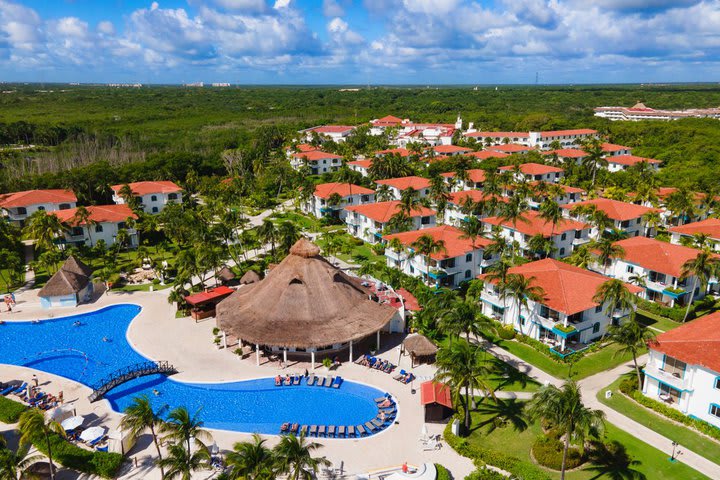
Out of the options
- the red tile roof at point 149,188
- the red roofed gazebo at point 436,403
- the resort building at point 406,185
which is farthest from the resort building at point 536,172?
the red roofed gazebo at point 436,403

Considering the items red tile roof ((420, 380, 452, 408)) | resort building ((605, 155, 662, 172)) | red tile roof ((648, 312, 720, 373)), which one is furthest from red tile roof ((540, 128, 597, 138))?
red tile roof ((420, 380, 452, 408))

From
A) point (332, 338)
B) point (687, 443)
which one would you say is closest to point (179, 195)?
point (332, 338)

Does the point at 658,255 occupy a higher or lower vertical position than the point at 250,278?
higher

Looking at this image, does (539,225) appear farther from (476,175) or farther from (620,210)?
(476,175)

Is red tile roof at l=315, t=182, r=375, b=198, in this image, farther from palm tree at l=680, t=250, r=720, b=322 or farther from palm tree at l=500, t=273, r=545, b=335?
palm tree at l=680, t=250, r=720, b=322

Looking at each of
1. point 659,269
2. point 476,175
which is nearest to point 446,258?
point 659,269

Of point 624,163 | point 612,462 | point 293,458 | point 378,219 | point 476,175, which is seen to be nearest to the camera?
point 293,458

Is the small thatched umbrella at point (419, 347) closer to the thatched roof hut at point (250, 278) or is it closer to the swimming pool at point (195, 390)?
the swimming pool at point (195, 390)
